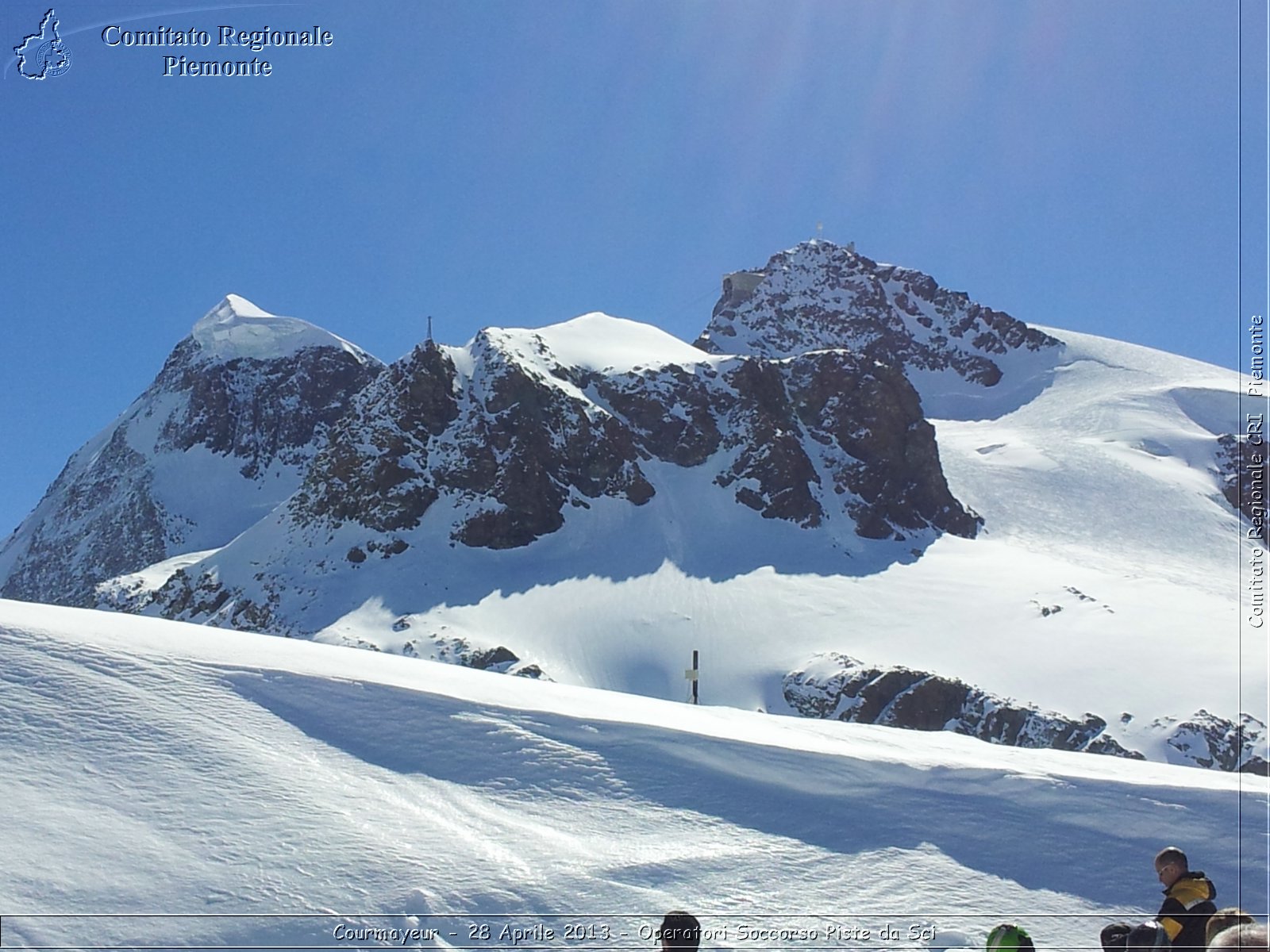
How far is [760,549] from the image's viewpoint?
7188 centimetres

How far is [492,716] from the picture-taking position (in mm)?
9312

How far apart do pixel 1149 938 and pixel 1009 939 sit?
0.61 m

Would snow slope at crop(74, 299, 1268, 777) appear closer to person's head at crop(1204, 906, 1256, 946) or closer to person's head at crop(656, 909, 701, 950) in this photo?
person's head at crop(1204, 906, 1256, 946)

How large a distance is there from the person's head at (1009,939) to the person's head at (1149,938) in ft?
1.52

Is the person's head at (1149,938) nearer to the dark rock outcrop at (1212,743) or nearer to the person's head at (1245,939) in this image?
the person's head at (1245,939)

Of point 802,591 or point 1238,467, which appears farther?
point 1238,467

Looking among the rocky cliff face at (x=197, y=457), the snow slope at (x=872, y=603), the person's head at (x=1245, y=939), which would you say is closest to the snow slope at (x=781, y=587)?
the snow slope at (x=872, y=603)

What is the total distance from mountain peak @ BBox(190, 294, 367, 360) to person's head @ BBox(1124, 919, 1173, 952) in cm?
13961

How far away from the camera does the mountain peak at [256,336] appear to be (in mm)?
138250

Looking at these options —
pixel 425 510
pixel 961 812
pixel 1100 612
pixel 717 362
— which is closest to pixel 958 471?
pixel 717 362

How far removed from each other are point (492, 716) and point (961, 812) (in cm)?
371

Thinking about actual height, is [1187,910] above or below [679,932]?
above

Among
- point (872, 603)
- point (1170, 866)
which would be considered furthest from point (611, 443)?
point (1170, 866)

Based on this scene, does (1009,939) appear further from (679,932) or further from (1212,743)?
(1212,743)
